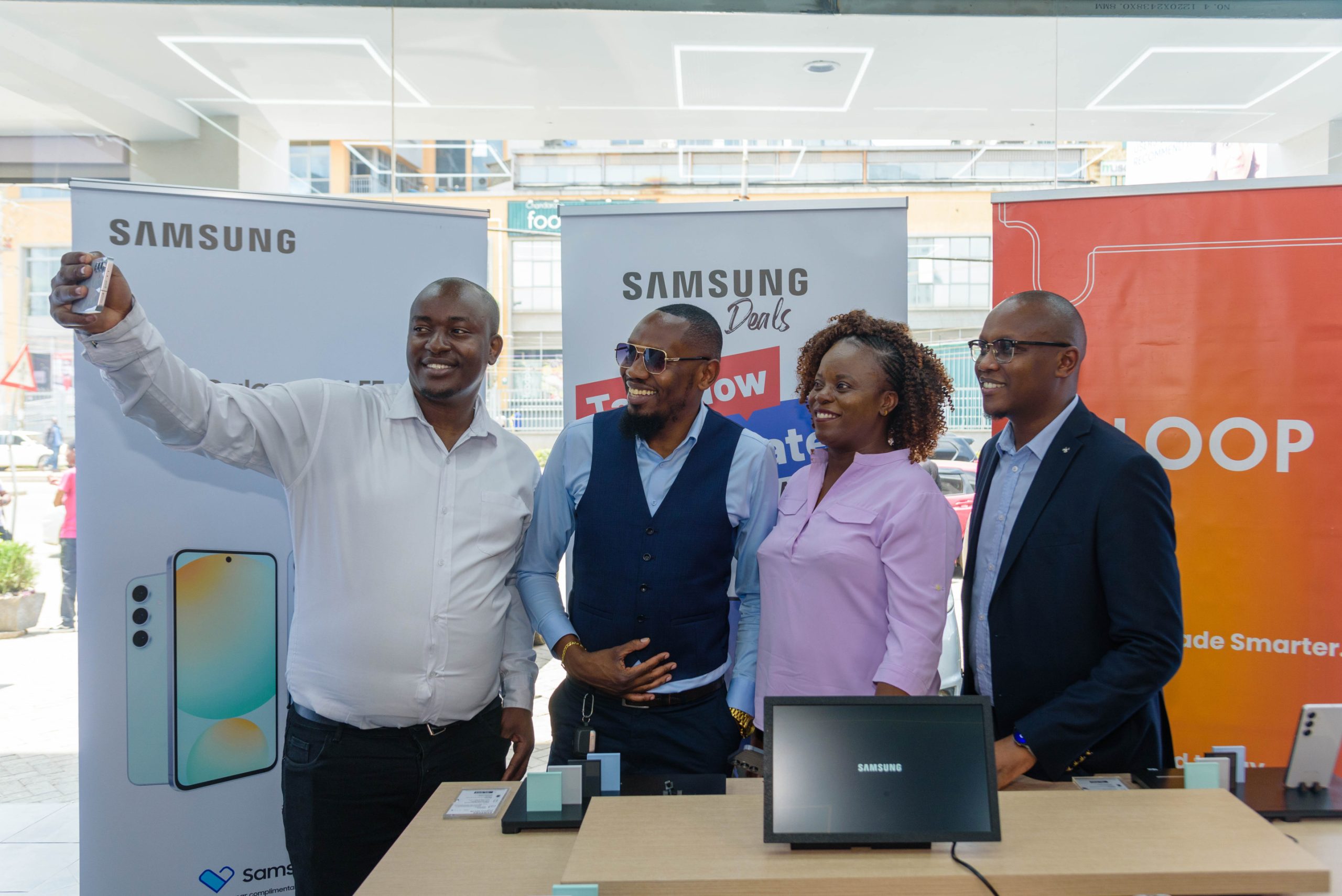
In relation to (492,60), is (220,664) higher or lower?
lower

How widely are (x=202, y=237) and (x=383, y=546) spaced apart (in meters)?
1.40

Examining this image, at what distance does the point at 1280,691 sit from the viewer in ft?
9.53

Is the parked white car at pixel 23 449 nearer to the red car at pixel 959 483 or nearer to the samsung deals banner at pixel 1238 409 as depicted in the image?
the red car at pixel 959 483

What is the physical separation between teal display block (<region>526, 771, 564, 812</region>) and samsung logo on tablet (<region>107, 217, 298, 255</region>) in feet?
6.75

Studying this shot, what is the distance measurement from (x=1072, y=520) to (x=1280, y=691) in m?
1.68

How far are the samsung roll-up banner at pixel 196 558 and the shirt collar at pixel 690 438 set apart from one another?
46.0 inches

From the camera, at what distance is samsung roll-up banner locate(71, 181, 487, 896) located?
2.68 meters

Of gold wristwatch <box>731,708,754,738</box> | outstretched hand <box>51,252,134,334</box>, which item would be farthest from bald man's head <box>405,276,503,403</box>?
gold wristwatch <box>731,708,754,738</box>

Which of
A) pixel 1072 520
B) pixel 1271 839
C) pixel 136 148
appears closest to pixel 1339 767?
pixel 1072 520

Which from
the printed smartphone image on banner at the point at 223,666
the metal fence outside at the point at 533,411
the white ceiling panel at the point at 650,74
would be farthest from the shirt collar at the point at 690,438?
the metal fence outside at the point at 533,411

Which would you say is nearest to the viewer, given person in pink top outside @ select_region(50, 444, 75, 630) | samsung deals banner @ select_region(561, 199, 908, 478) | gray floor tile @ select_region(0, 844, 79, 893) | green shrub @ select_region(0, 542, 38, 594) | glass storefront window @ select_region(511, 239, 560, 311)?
samsung deals banner @ select_region(561, 199, 908, 478)

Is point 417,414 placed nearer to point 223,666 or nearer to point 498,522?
point 498,522

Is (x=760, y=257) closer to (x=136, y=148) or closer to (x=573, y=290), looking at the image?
(x=573, y=290)

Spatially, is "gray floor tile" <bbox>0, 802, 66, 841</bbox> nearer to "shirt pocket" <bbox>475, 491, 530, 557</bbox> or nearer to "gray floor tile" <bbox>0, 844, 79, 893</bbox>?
"gray floor tile" <bbox>0, 844, 79, 893</bbox>
